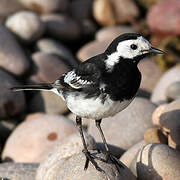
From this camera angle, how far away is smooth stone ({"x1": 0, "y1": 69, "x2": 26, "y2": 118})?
789cm

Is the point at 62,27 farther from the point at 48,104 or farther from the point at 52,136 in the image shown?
the point at 52,136

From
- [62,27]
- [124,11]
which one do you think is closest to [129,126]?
[62,27]

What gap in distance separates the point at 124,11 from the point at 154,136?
5.75 metres

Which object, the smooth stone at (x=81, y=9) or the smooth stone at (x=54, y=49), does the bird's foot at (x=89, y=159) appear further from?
the smooth stone at (x=81, y=9)

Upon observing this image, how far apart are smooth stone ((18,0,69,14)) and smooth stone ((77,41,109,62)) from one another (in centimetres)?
122

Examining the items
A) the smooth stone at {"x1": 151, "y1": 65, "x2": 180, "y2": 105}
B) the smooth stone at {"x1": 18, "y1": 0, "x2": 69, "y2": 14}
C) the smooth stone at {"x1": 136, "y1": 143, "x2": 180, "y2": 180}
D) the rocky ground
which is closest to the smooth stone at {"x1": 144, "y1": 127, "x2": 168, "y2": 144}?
the rocky ground

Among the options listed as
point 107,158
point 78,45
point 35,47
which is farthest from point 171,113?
point 78,45

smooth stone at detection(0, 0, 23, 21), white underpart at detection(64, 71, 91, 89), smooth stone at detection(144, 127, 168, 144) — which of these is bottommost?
smooth stone at detection(144, 127, 168, 144)

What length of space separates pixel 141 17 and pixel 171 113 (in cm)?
583

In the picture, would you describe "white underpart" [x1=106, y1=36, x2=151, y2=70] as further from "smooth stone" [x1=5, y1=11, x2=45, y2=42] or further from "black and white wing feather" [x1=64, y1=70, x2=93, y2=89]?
"smooth stone" [x1=5, y1=11, x2=45, y2=42]

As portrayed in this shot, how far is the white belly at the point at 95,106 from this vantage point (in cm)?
460

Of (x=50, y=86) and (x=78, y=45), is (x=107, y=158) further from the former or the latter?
(x=78, y=45)

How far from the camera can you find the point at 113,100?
15.0 ft

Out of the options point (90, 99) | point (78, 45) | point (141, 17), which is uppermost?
point (90, 99)
